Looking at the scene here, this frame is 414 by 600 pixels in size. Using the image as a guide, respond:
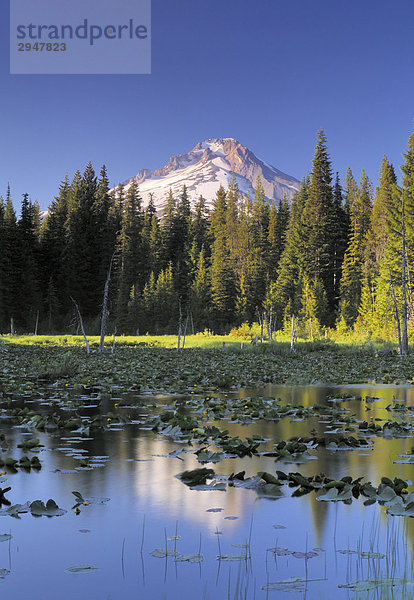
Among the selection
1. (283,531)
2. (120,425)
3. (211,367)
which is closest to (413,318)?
(211,367)

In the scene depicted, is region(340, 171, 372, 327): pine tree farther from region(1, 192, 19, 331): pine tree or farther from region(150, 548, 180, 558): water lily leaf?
region(150, 548, 180, 558): water lily leaf

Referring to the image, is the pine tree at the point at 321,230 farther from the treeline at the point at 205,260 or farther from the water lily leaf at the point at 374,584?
Result: the water lily leaf at the point at 374,584

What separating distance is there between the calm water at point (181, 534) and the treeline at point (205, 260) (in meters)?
40.5

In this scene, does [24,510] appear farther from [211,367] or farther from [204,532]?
[211,367]

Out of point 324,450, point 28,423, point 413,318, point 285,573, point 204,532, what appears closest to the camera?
point 285,573

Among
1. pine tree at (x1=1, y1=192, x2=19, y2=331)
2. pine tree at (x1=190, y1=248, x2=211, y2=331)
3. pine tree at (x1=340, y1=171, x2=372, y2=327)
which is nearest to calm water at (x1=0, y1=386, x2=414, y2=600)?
pine tree at (x1=340, y1=171, x2=372, y2=327)

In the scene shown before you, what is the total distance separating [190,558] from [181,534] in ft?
1.52

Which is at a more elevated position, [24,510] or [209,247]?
[209,247]

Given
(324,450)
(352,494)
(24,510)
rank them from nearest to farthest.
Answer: (24,510) → (352,494) → (324,450)

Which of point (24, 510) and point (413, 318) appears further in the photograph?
point (413, 318)

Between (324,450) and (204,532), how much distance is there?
3264mm

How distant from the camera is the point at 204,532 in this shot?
4.23 metres

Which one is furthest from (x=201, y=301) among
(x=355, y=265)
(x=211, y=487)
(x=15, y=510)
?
(x=15, y=510)

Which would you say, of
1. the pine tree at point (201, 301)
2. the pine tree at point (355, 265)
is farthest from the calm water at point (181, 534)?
the pine tree at point (201, 301)
